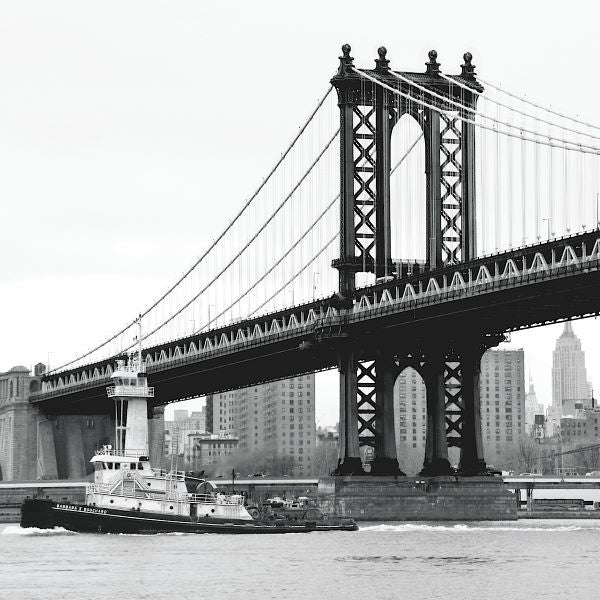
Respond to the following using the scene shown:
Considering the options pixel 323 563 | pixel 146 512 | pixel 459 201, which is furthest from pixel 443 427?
pixel 323 563

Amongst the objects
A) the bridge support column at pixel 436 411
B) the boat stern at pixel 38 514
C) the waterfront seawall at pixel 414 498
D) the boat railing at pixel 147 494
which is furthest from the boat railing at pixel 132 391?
the bridge support column at pixel 436 411

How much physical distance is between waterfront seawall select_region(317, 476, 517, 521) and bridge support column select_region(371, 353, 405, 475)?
91 centimetres

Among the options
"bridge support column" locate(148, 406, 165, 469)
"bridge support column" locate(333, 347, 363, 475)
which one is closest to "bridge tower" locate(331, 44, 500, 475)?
"bridge support column" locate(333, 347, 363, 475)

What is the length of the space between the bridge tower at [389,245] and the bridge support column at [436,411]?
6 cm

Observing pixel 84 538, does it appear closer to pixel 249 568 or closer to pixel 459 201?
pixel 249 568

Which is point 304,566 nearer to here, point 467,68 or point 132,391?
point 132,391

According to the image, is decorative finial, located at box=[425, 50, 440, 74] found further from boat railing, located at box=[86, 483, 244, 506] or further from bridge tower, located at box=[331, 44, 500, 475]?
boat railing, located at box=[86, 483, 244, 506]

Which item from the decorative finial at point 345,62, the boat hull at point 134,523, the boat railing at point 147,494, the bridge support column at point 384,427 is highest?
the decorative finial at point 345,62

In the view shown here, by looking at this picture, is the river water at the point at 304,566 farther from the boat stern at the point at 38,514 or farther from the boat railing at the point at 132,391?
the boat railing at the point at 132,391

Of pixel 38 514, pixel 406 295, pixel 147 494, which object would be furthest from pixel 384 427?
pixel 38 514

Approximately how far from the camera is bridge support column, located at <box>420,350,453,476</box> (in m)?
114

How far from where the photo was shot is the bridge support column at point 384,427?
112750 millimetres

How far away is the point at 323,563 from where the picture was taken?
7706 centimetres

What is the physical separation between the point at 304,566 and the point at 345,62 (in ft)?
151
